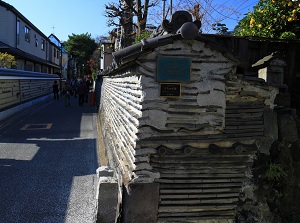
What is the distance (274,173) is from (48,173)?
5.01m

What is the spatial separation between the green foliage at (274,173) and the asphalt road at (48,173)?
292cm

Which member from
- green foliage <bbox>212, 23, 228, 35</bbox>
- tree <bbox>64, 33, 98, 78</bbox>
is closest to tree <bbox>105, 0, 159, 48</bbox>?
green foliage <bbox>212, 23, 228, 35</bbox>

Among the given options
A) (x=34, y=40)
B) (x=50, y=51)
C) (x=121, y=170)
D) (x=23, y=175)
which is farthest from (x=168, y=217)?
(x=50, y=51)

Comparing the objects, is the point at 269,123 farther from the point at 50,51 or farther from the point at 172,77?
the point at 50,51

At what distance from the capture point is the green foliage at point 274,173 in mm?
4812

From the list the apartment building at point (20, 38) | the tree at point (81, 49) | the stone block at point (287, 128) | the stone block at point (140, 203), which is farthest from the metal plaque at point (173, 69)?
the tree at point (81, 49)

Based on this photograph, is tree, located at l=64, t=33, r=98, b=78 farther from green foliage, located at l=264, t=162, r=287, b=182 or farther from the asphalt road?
green foliage, located at l=264, t=162, r=287, b=182

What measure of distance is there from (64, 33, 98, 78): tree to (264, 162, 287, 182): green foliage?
187 feet

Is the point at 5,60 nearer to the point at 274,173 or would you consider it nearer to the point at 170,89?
the point at 170,89

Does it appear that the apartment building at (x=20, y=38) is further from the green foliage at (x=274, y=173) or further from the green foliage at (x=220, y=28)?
the green foliage at (x=274, y=173)

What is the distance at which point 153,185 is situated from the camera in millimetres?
4285

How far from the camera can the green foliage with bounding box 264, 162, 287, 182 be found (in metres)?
4.81

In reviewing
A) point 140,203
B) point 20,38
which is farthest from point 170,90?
point 20,38

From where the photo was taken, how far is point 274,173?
481 centimetres
